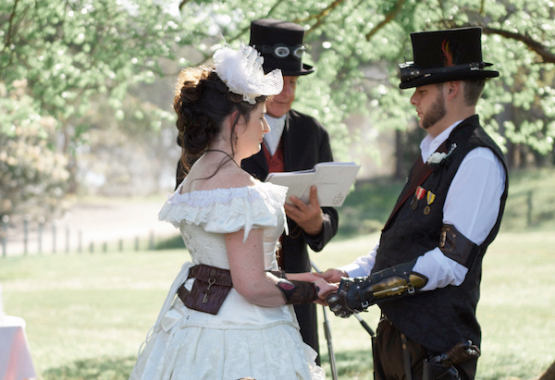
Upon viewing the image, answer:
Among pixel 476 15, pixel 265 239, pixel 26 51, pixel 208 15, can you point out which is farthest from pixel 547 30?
pixel 26 51

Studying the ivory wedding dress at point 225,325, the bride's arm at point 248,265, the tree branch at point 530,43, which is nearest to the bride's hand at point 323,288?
the ivory wedding dress at point 225,325

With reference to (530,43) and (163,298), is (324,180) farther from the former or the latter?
(163,298)

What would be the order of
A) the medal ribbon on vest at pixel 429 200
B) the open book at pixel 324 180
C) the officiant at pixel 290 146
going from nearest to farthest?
1. the medal ribbon on vest at pixel 429 200
2. the open book at pixel 324 180
3. the officiant at pixel 290 146

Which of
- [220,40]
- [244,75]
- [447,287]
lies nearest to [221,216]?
[244,75]

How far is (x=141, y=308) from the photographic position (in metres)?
11.7

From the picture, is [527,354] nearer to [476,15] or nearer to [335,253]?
[476,15]

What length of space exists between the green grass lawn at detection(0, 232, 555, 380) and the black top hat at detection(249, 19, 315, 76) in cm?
344

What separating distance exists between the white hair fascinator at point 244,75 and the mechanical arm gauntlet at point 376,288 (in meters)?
0.88

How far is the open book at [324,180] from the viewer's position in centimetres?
337

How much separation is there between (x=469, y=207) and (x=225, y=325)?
1.07 metres

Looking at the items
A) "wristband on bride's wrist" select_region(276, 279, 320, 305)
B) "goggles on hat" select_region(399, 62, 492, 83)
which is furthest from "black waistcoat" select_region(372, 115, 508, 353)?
"wristband on bride's wrist" select_region(276, 279, 320, 305)

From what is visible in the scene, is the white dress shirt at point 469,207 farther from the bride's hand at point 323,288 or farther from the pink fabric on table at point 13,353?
the pink fabric on table at point 13,353

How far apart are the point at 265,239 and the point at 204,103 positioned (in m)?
0.60

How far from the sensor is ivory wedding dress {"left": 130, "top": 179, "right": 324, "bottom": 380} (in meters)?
2.62
